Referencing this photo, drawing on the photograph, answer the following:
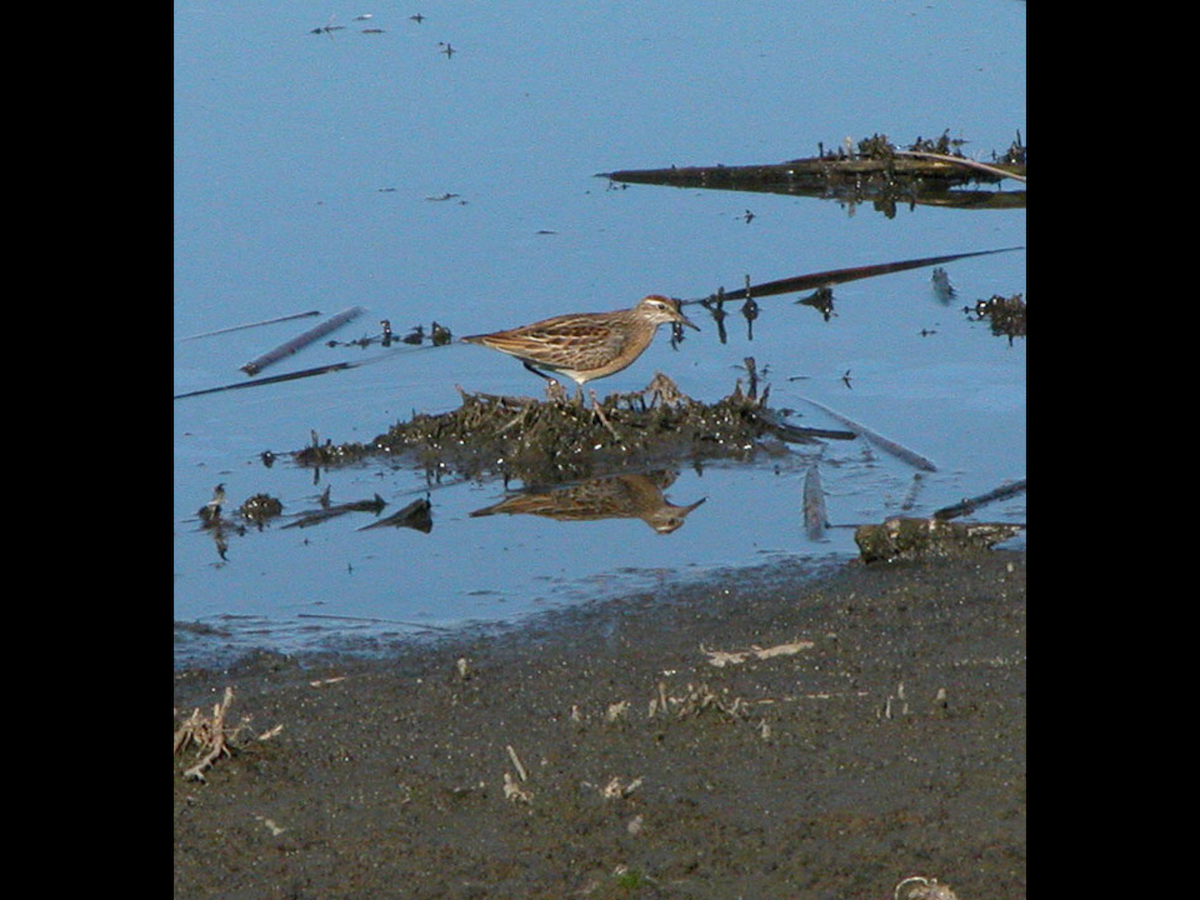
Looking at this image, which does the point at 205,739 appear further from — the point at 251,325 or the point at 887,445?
the point at 251,325

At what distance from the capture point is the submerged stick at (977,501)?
8.16m

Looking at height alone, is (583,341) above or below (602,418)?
above

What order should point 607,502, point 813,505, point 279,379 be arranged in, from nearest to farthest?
point 813,505 → point 607,502 → point 279,379

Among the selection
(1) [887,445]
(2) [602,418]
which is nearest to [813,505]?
(1) [887,445]

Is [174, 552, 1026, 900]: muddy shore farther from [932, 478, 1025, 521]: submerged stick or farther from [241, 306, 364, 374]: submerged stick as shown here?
[241, 306, 364, 374]: submerged stick

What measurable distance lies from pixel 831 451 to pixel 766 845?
201 inches

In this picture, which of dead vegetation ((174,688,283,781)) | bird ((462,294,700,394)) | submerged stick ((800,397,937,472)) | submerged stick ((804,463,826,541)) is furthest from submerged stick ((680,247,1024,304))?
dead vegetation ((174,688,283,781))

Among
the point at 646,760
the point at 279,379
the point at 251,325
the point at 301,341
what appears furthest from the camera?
the point at 251,325

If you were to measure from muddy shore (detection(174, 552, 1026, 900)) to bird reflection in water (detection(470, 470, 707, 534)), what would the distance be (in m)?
1.48

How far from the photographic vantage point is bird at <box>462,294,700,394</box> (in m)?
10.3

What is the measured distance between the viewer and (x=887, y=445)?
9.32 metres

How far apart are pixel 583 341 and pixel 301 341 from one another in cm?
192

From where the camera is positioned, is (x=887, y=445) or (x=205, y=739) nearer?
(x=205, y=739)
